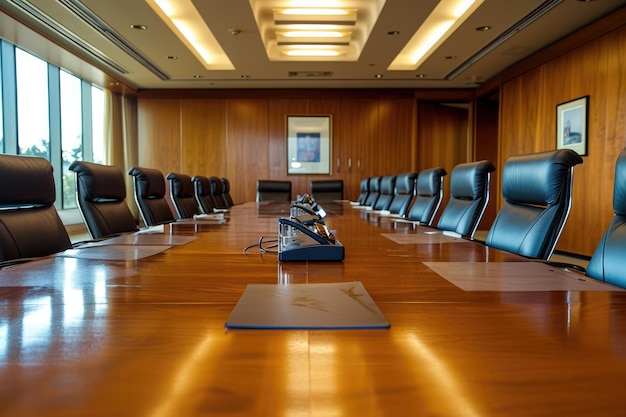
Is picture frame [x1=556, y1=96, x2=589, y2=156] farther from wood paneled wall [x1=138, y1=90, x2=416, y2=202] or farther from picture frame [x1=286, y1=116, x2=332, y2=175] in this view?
picture frame [x1=286, y1=116, x2=332, y2=175]

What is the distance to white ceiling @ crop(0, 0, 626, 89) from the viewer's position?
16.1ft

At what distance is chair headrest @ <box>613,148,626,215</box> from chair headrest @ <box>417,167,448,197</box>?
2155 mm

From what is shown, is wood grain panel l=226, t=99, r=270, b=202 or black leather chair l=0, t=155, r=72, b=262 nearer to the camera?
black leather chair l=0, t=155, r=72, b=262

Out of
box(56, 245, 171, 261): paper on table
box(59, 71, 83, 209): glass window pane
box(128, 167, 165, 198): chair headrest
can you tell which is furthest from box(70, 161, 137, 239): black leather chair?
box(59, 71, 83, 209): glass window pane

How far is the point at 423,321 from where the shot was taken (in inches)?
25.3

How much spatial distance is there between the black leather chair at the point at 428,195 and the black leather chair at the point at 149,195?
2.07 m

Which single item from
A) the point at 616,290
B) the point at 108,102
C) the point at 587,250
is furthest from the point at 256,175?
the point at 616,290

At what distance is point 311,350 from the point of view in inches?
20.4

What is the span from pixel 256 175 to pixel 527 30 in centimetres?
556

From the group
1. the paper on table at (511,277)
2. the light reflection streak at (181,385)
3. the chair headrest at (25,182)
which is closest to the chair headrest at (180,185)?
the chair headrest at (25,182)

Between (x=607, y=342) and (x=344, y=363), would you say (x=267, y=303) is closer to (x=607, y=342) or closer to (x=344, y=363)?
(x=344, y=363)

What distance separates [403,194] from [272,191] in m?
3.41

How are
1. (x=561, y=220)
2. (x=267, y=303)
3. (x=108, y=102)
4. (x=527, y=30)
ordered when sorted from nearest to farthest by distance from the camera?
1. (x=267, y=303)
2. (x=561, y=220)
3. (x=527, y=30)
4. (x=108, y=102)

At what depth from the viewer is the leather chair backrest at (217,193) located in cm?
617
